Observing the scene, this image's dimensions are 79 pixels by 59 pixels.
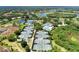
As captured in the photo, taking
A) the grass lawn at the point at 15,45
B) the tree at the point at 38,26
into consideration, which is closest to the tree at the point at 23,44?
the grass lawn at the point at 15,45

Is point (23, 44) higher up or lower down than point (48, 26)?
lower down

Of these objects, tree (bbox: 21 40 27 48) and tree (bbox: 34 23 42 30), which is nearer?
tree (bbox: 21 40 27 48)

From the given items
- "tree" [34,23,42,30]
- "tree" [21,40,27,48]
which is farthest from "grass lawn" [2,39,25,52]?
"tree" [34,23,42,30]

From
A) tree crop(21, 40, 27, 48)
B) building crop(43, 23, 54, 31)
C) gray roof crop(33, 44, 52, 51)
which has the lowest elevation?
gray roof crop(33, 44, 52, 51)

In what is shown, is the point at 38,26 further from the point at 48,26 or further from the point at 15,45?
the point at 15,45

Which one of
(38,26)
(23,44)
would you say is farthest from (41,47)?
(38,26)

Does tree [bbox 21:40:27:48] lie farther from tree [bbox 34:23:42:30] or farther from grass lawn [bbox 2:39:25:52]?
tree [bbox 34:23:42:30]

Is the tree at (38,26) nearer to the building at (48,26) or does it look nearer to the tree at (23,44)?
the building at (48,26)

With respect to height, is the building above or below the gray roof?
above
